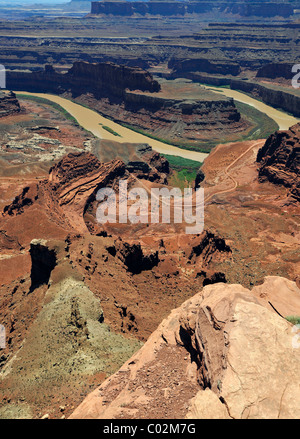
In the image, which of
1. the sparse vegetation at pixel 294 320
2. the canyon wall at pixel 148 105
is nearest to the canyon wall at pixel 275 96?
the canyon wall at pixel 148 105

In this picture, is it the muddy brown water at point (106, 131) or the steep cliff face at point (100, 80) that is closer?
the muddy brown water at point (106, 131)

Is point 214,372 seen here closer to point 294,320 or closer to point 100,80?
point 294,320

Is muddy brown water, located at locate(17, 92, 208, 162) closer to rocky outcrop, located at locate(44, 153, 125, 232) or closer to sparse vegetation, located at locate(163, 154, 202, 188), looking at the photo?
sparse vegetation, located at locate(163, 154, 202, 188)

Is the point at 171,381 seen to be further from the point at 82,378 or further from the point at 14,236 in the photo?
the point at 14,236

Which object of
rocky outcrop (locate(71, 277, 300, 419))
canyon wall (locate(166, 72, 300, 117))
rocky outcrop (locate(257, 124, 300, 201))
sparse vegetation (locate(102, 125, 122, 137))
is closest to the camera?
rocky outcrop (locate(71, 277, 300, 419))

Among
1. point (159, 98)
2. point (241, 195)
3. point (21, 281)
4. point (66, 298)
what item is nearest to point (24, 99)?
point (159, 98)

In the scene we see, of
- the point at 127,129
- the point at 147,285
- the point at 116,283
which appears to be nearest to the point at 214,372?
the point at 116,283

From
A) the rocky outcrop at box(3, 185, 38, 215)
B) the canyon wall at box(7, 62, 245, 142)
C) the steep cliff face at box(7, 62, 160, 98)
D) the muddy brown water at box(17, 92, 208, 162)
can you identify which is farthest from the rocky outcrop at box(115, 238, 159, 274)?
the steep cliff face at box(7, 62, 160, 98)

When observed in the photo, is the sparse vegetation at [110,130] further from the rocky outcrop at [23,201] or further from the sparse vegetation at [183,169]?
the rocky outcrop at [23,201]
